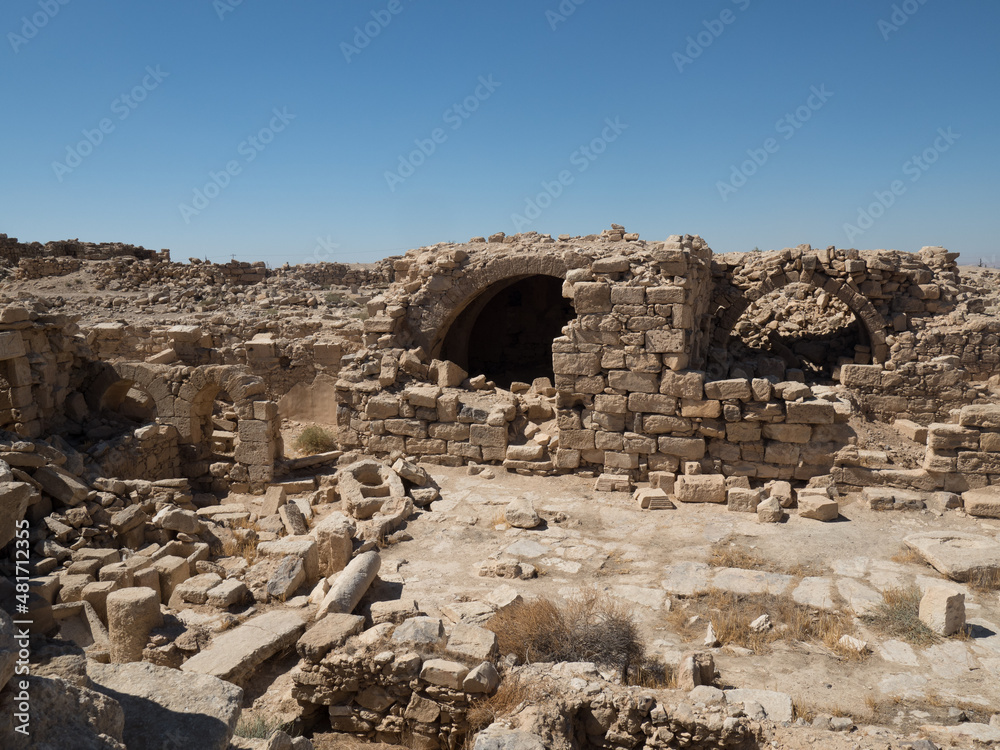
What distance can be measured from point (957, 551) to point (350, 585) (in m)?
5.11

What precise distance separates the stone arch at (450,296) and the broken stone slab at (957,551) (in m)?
5.28

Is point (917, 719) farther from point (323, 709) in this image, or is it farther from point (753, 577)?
point (323, 709)

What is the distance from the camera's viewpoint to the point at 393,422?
9109 mm

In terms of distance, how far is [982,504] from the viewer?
666cm

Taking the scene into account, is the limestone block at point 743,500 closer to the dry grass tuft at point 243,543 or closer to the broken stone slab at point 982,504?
the broken stone slab at point 982,504

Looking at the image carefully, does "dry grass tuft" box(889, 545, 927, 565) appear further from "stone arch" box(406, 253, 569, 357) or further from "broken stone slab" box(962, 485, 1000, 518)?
"stone arch" box(406, 253, 569, 357)

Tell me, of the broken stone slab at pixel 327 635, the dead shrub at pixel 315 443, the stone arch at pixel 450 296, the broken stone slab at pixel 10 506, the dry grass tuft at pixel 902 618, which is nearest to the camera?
the broken stone slab at pixel 10 506

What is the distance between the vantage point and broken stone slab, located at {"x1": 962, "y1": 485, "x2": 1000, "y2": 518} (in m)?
6.64

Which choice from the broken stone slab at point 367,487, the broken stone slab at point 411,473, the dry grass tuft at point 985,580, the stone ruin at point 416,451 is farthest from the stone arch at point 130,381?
the dry grass tuft at point 985,580

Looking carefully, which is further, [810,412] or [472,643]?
[810,412]

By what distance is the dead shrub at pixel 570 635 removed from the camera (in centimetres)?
424

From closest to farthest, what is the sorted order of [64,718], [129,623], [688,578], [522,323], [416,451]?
[64,718]
[129,623]
[688,578]
[416,451]
[522,323]

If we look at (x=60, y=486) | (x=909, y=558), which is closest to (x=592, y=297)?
(x=909, y=558)

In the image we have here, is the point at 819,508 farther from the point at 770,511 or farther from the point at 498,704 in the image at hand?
the point at 498,704
